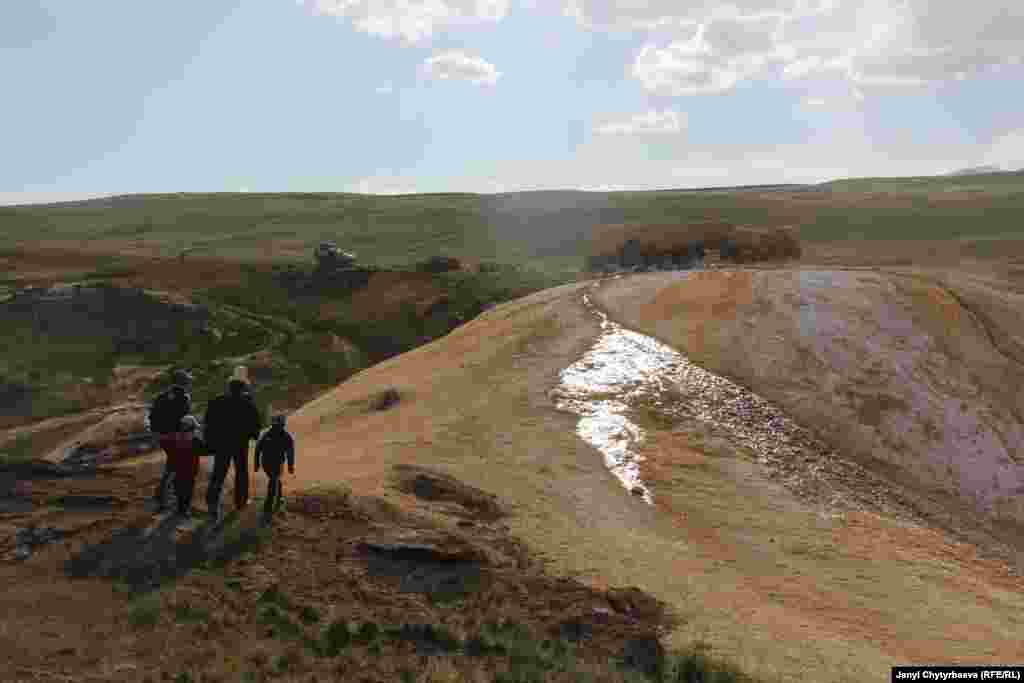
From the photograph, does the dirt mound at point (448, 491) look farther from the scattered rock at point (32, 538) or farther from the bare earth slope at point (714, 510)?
the scattered rock at point (32, 538)

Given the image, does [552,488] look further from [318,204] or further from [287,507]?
[318,204]

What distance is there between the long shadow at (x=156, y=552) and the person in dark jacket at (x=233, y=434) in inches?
36.8

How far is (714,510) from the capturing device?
2194 centimetres

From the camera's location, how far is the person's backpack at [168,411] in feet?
55.3

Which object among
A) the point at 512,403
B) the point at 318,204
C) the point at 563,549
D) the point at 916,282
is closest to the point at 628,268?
the point at 916,282

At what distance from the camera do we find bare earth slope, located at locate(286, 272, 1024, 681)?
15.0m

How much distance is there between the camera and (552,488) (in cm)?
2112

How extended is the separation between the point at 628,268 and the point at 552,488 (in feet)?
160

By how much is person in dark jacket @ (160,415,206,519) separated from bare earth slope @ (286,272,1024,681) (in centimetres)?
363

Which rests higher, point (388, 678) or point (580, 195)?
point (580, 195)

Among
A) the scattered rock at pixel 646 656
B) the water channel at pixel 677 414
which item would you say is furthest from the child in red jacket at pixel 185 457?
the water channel at pixel 677 414

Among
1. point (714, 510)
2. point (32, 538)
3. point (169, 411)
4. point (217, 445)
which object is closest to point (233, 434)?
point (217, 445)

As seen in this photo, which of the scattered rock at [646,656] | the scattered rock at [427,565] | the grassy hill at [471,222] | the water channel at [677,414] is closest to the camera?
the scattered rock at [646,656]

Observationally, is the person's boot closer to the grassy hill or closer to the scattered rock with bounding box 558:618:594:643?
the scattered rock with bounding box 558:618:594:643
